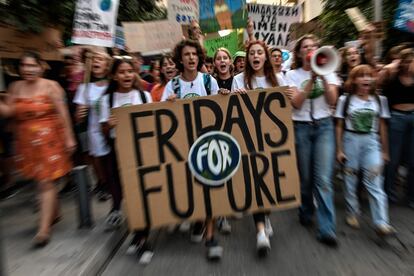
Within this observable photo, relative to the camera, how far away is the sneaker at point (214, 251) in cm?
389

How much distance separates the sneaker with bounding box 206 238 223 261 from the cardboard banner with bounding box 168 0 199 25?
3485 mm

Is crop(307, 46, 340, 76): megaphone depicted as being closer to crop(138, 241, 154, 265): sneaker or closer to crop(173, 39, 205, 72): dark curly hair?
crop(173, 39, 205, 72): dark curly hair

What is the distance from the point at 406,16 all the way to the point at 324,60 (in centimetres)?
314

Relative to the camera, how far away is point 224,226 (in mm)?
4680

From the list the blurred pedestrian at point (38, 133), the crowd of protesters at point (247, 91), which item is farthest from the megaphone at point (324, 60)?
the blurred pedestrian at point (38, 133)

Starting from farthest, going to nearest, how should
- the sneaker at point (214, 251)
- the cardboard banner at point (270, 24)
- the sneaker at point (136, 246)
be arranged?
the cardboard banner at point (270, 24) < the sneaker at point (136, 246) < the sneaker at point (214, 251)

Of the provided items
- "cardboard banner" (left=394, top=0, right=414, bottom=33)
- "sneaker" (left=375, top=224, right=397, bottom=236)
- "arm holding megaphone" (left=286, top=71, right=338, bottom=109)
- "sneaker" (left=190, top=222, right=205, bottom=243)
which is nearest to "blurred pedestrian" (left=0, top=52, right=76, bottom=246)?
"sneaker" (left=190, top=222, right=205, bottom=243)

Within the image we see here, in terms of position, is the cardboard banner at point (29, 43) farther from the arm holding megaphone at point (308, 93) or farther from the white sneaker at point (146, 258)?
the arm holding megaphone at point (308, 93)

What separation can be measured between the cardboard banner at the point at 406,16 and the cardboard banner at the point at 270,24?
1.74m

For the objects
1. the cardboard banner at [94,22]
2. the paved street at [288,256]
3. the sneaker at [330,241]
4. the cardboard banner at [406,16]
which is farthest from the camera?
the cardboard banner at [406,16]

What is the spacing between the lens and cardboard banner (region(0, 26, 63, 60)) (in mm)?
5684

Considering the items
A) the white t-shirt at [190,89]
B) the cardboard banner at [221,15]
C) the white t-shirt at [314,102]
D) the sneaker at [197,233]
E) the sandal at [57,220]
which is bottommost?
the sneaker at [197,233]

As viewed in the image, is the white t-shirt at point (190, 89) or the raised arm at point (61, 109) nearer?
the white t-shirt at point (190, 89)

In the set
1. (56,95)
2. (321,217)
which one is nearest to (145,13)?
(56,95)
